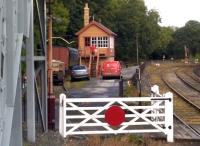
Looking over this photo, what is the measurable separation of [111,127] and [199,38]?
488ft

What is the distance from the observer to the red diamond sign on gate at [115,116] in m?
14.0

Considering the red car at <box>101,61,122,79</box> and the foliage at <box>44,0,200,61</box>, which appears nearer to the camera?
the red car at <box>101,61,122,79</box>

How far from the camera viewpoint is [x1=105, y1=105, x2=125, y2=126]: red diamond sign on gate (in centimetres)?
1399

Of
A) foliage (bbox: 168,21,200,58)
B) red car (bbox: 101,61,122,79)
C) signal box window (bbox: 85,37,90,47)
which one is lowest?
red car (bbox: 101,61,122,79)

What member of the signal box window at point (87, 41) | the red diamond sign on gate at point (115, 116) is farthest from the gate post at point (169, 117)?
the signal box window at point (87, 41)

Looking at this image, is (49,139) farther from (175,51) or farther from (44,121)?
(175,51)

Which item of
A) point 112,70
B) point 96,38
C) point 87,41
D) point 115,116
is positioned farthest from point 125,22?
point 115,116

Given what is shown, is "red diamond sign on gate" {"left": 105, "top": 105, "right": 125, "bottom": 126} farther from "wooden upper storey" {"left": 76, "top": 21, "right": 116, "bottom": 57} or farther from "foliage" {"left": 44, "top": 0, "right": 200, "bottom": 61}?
"foliage" {"left": 44, "top": 0, "right": 200, "bottom": 61}

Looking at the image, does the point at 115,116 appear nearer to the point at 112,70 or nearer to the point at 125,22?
the point at 112,70

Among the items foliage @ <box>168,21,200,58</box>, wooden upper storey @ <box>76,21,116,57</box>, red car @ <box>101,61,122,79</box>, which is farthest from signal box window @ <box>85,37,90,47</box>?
foliage @ <box>168,21,200,58</box>

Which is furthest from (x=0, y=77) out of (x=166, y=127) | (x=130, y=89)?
(x=130, y=89)

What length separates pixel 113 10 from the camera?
4688 inches

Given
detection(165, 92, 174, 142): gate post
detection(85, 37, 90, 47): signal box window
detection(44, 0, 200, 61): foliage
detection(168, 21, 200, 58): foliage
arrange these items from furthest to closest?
detection(168, 21, 200, 58): foliage → detection(44, 0, 200, 61): foliage → detection(85, 37, 90, 47): signal box window → detection(165, 92, 174, 142): gate post

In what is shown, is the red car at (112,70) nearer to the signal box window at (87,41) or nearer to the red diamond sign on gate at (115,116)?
the signal box window at (87,41)
